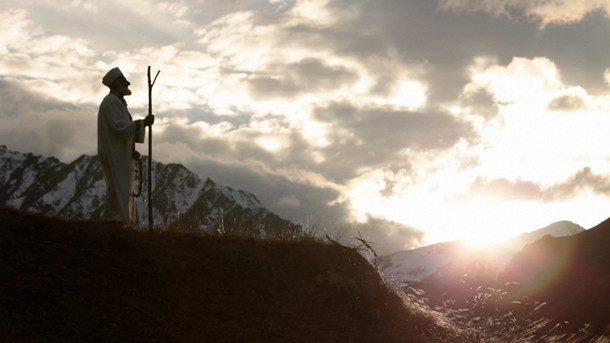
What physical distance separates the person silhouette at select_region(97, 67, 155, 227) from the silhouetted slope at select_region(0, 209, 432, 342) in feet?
3.01

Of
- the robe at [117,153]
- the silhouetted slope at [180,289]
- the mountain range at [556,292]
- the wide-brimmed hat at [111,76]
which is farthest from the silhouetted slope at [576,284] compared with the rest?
the wide-brimmed hat at [111,76]

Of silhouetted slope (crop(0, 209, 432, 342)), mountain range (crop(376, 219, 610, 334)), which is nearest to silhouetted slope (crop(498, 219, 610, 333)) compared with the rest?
mountain range (crop(376, 219, 610, 334))

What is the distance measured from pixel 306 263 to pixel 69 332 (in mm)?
5616

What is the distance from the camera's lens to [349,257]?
531 inches

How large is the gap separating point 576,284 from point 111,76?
14783mm

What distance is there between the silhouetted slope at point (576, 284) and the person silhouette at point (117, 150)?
394 inches

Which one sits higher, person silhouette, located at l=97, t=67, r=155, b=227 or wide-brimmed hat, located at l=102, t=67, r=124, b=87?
wide-brimmed hat, located at l=102, t=67, r=124, b=87

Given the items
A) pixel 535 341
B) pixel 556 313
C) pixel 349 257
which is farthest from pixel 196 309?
pixel 556 313

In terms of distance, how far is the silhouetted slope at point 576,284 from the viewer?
1587cm

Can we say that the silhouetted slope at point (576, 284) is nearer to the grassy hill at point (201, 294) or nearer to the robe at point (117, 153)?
the grassy hill at point (201, 294)

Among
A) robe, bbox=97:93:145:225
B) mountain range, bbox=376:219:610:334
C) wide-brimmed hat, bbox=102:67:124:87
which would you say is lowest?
mountain range, bbox=376:219:610:334

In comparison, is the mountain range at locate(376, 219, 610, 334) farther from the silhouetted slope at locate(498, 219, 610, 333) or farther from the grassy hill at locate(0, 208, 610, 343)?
the grassy hill at locate(0, 208, 610, 343)

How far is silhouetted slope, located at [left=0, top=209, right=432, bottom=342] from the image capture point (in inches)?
365

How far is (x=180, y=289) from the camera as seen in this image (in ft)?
36.3
